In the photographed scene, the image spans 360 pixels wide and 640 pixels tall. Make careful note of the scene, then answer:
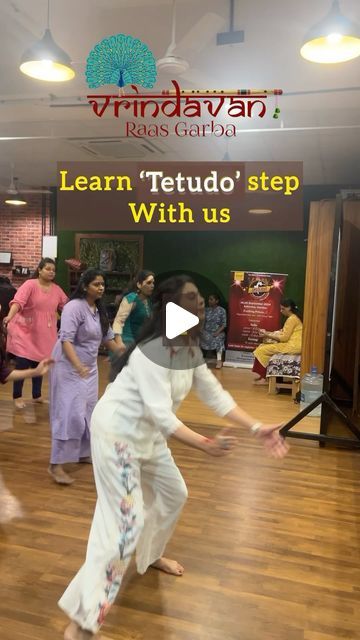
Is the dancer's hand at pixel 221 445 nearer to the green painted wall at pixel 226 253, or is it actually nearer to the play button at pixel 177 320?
the play button at pixel 177 320

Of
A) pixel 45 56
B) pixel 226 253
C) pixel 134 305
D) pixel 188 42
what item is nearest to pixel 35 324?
pixel 45 56

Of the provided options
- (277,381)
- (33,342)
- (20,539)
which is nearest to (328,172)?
(277,381)

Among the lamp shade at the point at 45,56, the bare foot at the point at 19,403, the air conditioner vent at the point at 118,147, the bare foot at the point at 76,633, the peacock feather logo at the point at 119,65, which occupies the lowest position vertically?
the bare foot at the point at 19,403

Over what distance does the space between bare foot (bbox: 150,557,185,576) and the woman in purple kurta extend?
1.11 m

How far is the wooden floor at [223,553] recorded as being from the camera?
6.28 ft

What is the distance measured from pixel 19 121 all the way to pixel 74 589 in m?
5.47

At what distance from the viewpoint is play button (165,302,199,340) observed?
5.03 feet

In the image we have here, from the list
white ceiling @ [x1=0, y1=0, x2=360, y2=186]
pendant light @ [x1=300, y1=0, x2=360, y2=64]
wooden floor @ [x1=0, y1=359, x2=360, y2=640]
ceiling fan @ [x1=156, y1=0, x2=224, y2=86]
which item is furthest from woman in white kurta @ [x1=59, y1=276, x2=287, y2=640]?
white ceiling @ [x1=0, y1=0, x2=360, y2=186]

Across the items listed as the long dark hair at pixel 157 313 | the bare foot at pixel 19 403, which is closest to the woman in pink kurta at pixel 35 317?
the bare foot at pixel 19 403

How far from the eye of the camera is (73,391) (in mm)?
3182

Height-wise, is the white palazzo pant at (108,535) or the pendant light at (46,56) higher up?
the pendant light at (46,56)

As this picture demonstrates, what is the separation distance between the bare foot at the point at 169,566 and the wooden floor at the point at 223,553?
0.04m

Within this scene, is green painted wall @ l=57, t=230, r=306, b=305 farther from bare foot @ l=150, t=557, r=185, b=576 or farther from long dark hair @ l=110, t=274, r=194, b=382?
long dark hair @ l=110, t=274, r=194, b=382

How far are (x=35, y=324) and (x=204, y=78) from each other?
2586 millimetres
